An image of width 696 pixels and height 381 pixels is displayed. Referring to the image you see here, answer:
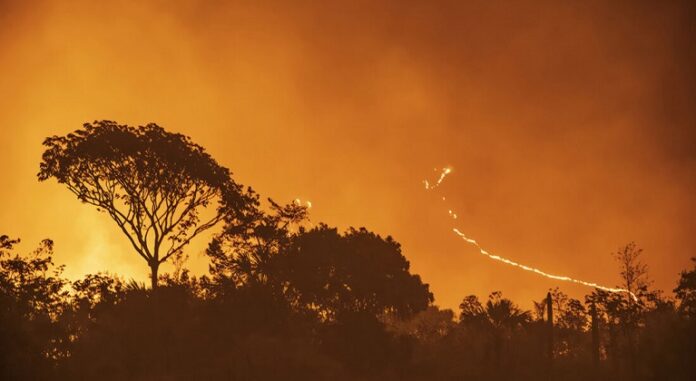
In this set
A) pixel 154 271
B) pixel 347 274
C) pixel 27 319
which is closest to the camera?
pixel 27 319

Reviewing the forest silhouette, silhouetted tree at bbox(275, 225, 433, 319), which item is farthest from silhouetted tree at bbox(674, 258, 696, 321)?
silhouetted tree at bbox(275, 225, 433, 319)

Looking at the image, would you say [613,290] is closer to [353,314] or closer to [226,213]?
[353,314]

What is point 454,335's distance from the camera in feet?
194

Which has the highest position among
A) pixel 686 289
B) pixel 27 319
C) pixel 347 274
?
pixel 347 274

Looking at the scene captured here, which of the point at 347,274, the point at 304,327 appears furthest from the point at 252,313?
the point at 347,274

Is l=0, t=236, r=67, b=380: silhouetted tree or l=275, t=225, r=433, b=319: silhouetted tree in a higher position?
l=275, t=225, r=433, b=319: silhouetted tree

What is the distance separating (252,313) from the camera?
46469 mm

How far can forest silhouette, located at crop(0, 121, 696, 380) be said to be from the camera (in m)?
38.2

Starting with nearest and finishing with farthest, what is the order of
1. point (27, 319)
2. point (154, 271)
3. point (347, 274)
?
point (27, 319) → point (154, 271) → point (347, 274)

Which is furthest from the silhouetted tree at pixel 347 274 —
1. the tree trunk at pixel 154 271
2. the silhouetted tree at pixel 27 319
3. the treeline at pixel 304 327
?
the silhouetted tree at pixel 27 319

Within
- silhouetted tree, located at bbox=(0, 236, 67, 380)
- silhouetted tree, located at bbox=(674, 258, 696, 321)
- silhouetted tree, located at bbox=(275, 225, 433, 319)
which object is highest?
silhouetted tree, located at bbox=(275, 225, 433, 319)

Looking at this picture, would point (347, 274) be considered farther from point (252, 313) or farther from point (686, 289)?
point (686, 289)

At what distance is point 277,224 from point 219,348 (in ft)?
63.7

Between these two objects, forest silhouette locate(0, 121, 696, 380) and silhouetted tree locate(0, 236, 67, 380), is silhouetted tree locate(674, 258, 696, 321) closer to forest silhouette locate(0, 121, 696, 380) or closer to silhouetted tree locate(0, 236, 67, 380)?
forest silhouette locate(0, 121, 696, 380)
